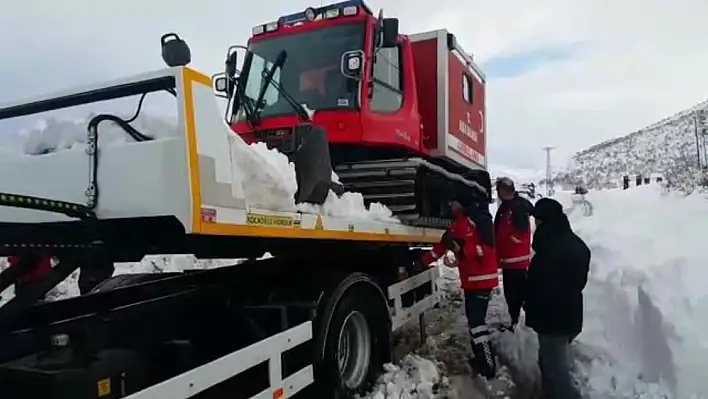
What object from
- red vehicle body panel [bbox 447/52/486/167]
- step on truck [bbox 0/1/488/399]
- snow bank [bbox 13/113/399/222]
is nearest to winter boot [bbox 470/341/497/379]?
step on truck [bbox 0/1/488/399]

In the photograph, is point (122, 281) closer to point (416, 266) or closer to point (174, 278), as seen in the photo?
point (174, 278)

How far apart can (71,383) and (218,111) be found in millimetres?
1508

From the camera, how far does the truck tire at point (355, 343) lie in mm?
4586

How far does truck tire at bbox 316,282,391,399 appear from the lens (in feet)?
15.0

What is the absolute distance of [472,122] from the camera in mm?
9336

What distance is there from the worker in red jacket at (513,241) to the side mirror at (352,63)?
2.14 m

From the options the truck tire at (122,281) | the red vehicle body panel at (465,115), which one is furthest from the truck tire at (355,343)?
the red vehicle body panel at (465,115)

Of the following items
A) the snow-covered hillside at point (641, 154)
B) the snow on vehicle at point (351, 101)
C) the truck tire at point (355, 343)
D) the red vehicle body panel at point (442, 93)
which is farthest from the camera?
the snow-covered hillside at point (641, 154)

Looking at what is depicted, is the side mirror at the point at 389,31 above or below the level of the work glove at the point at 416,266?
above

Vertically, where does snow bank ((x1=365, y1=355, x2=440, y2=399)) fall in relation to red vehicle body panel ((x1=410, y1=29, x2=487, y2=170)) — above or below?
below

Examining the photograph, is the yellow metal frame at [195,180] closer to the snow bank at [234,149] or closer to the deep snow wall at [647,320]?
the snow bank at [234,149]

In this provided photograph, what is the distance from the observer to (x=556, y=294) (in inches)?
194

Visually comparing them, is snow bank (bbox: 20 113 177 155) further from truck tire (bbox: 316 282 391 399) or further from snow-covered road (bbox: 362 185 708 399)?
snow-covered road (bbox: 362 185 708 399)

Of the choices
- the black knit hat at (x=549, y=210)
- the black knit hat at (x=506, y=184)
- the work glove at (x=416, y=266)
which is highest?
the black knit hat at (x=506, y=184)
